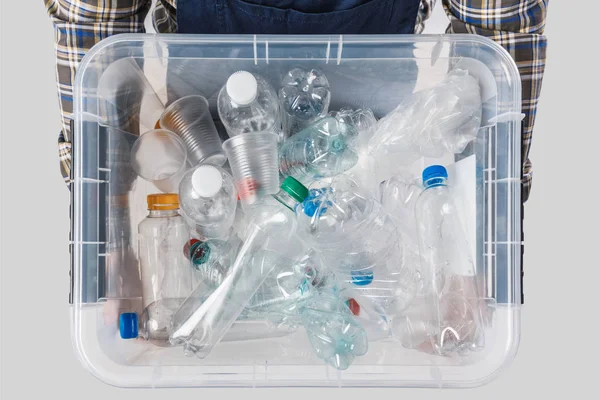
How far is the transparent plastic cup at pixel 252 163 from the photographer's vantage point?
3.17 feet

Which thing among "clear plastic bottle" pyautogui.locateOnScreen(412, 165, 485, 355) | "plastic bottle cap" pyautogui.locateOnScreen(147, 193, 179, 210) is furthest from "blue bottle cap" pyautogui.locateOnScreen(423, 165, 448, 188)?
"plastic bottle cap" pyautogui.locateOnScreen(147, 193, 179, 210)

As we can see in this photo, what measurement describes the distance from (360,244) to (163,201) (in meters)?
0.43

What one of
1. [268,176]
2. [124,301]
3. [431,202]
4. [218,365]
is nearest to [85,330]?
[124,301]

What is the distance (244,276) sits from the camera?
962 millimetres

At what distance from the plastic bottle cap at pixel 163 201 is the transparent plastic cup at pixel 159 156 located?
77mm

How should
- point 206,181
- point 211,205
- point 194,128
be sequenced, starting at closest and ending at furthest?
point 206,181, point 211,205, point 194,128

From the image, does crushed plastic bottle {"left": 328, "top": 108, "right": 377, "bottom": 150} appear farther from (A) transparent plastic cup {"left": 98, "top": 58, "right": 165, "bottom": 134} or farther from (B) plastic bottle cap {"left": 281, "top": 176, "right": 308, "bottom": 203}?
(A) transparent plastic cup {"left": 98, "top": 58, "right": 165, "bottom": 134}

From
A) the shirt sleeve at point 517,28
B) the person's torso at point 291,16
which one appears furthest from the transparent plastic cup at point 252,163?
the shirt sleeve at point 517,28

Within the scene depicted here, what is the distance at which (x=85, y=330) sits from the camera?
882mm

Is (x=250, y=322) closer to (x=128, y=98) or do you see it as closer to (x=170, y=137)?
(x=170, y=137)

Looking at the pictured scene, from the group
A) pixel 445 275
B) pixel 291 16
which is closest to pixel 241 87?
pixel 291 16

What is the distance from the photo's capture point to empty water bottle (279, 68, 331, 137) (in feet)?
→ 3.30

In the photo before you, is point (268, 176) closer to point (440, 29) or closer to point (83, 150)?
point (83, 150)

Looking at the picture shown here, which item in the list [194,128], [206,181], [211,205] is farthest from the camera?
[194,128]
